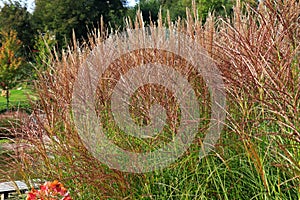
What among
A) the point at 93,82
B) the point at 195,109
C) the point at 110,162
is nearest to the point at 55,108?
the point at 93,82

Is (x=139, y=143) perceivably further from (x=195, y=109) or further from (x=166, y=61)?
(x=166, y=61)

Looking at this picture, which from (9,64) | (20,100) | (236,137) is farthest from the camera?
(9,64)

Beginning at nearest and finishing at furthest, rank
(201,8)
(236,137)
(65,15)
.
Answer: (236,137)
(201,8)
(65,15)

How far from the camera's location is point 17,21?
55.6ft

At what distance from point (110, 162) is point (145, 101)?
0.40 metres

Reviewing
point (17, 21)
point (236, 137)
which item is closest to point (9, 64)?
point (17, 21)

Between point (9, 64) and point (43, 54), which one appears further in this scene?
point (9, 64)

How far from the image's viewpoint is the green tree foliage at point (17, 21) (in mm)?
16844

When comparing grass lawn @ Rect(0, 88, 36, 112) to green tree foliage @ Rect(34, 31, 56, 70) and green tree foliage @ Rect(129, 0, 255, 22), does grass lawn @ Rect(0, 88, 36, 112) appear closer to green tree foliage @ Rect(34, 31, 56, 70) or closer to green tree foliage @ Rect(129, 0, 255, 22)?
green tree foliage @ Rect(34, 31, 56, 70)

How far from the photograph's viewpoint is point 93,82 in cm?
290

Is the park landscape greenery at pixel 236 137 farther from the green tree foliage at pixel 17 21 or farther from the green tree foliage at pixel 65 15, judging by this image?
the green tree foliage at pixel 65 15

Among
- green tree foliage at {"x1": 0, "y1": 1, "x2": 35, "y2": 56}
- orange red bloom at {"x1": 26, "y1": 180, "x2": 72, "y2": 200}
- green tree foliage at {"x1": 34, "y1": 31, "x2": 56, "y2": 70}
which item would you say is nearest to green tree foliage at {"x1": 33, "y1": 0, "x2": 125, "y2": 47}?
green tree foliage at {"x1": 0, "y1": 1, "x2": 35, "y2": 56}

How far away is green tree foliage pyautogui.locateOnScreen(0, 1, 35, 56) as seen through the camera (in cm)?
1684

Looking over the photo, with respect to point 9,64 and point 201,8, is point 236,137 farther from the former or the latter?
point 201,8
